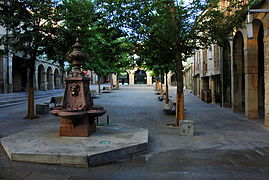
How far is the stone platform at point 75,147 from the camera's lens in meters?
5.48

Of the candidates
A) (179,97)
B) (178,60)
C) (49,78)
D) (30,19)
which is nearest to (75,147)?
(179,97)

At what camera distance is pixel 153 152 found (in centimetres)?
664

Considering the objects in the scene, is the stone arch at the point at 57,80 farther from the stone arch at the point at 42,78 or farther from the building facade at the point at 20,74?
the stone arch at the point at 42,78

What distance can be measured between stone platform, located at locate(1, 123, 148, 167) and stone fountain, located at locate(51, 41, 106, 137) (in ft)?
0.97

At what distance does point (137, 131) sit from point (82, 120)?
1980mm

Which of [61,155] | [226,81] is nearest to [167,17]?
[61,155]

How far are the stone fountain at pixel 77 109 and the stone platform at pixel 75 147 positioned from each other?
0.30 meters

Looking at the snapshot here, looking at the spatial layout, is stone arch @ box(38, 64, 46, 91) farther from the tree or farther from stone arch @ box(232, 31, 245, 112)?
stone arch @ box(232, 31, 245, 112)

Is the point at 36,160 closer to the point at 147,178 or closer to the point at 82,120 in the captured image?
the point at 82,120

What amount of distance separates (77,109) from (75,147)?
1.63 m

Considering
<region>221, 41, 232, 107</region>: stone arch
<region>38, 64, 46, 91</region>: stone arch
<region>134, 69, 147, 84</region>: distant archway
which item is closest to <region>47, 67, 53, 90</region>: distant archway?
<region>38, 64, 46, 91</region>: stone arch

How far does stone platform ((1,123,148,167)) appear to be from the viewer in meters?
5.48

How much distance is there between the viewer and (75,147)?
6082 millimetres

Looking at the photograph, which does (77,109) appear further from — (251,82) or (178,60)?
(251,82)
